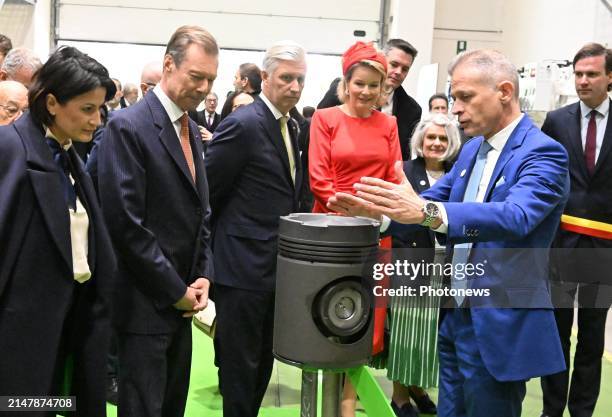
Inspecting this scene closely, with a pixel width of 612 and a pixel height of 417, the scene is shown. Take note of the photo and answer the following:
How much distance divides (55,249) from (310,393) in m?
0.83

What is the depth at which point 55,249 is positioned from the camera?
1.93 m

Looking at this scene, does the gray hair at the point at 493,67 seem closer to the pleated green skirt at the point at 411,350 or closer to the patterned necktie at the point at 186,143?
the patterned necktie at the point at 186,143

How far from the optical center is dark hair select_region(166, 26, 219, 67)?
2377mm

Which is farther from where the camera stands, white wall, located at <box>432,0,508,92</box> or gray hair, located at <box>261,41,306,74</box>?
white wall, located at <box>432,0,508,92</box>

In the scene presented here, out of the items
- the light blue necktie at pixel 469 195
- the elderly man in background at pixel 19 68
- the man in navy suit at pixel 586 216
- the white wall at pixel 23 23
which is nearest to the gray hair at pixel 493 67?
the light blue necktie at pixel 469 195

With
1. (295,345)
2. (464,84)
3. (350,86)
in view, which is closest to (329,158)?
(350,86)

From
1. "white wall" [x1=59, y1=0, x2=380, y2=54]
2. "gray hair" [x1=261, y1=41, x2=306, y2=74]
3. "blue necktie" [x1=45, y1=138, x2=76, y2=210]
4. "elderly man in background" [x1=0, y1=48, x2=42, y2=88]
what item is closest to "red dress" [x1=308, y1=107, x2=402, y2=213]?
"gray hair" [x1=261, y1=41, x2=306, y2=74]

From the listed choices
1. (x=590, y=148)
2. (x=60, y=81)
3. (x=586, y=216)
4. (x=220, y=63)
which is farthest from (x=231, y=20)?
(x=60, y=81)

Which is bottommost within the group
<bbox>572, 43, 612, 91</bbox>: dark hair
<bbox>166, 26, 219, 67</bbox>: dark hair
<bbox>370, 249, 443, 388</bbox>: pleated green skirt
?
<bbox>370, 249, 443, 388</bbox>: pleated green skirt

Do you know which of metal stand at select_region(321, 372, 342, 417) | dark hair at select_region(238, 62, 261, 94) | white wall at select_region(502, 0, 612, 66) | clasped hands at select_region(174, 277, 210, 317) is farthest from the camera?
white wall at select_region(502, 0, 612, 66)

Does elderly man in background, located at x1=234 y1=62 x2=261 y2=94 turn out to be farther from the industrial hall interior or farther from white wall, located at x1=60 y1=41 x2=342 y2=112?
white wall, located at x1=60 y1=41 x2=342 y2=112

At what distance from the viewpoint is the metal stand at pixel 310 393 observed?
164cm

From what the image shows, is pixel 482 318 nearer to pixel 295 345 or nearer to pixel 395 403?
pixel 295 345

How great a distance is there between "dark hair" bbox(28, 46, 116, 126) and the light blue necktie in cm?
118
